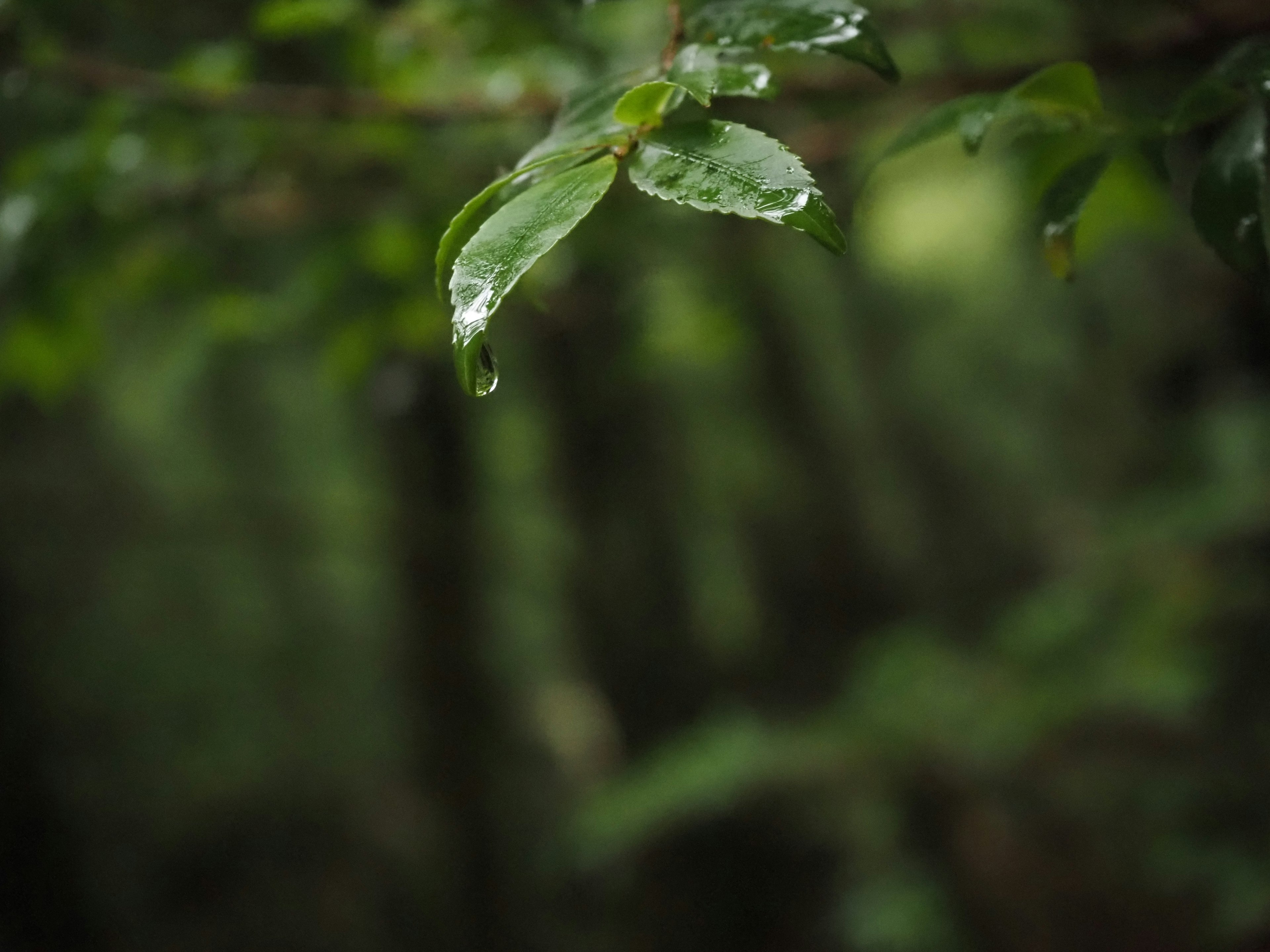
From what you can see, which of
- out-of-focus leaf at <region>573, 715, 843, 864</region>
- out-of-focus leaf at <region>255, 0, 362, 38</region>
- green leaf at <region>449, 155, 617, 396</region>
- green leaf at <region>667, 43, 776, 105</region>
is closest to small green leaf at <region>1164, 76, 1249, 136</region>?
green leaf at <region>667, 43, 776, 105</region>

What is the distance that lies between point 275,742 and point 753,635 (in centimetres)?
572

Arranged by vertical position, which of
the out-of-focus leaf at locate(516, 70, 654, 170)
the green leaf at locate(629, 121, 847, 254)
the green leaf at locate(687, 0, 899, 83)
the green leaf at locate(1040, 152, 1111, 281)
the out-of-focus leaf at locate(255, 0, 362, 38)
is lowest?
the green leaf at locate(1040, 152, 1111, 281)

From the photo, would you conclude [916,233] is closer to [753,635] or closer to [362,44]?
[753,635]

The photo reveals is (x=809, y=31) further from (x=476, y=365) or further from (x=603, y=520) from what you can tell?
(x=603, y=520)

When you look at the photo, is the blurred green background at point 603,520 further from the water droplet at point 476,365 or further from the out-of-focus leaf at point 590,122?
the water droplet at point 476,365

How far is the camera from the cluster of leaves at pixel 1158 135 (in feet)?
2.01

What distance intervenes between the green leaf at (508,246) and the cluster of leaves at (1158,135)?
0.98ft

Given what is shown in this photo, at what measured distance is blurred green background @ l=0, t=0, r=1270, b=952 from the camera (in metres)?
1.56

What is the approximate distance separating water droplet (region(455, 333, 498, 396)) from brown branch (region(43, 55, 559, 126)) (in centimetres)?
90

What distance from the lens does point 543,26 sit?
1311 millimetres

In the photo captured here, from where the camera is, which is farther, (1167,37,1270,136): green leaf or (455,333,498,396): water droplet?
(1167,37,1270,136): green leaf

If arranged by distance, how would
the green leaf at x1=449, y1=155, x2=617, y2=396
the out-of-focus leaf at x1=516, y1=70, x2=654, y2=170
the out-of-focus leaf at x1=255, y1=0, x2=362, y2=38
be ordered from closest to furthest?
the green leaf at x1=449, y1=155, x2=617, y2=396 < the out-of-focus leaf at x1=516, y1=70, x2=654, y2=170 < the out-of-focus leaf at x1=255, y1=0, x2=362, y2=38

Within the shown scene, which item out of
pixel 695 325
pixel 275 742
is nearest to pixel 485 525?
pixel 695 325

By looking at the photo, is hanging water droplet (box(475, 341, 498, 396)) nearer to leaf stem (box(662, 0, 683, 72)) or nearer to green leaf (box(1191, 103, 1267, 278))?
leaf stem (box(662, 0, 683, 72))
